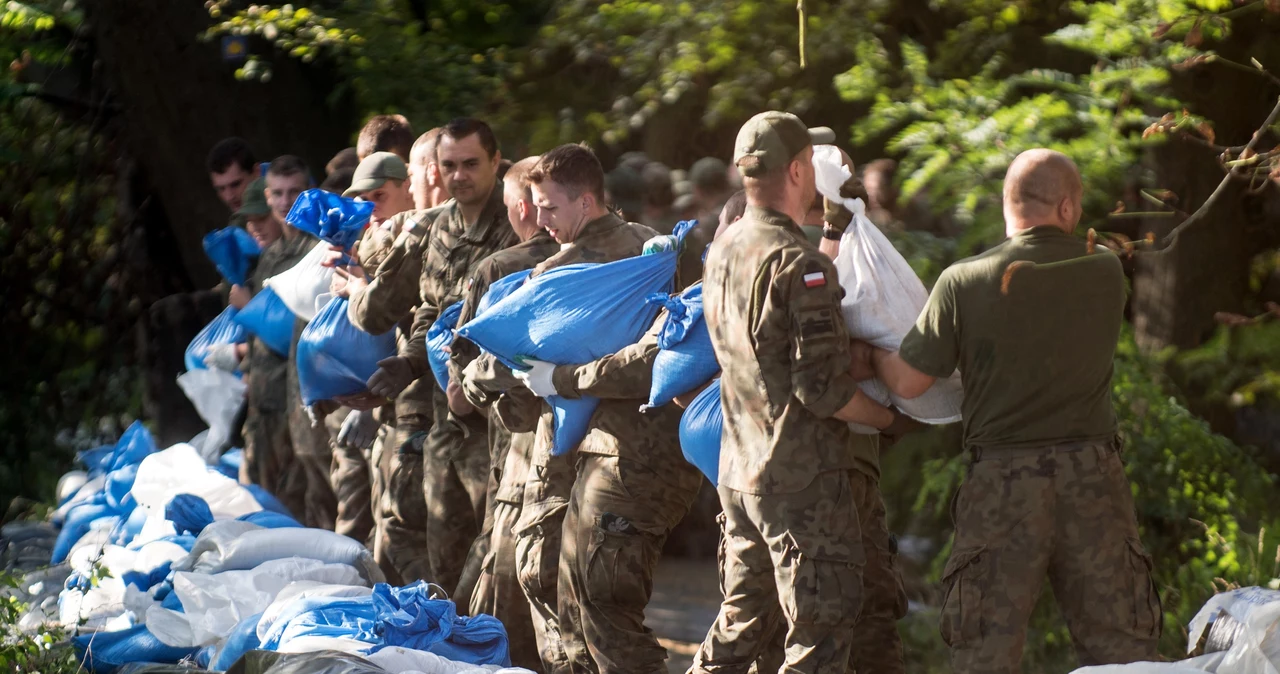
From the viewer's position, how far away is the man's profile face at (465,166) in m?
6.20

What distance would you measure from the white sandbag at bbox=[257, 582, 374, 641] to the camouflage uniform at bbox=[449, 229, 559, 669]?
44 centimetres

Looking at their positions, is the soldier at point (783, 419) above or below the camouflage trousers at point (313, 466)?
above

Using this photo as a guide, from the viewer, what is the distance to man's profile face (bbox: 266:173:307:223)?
7.86m

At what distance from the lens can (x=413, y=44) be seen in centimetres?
973

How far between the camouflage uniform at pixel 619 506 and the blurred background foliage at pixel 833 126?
166cm

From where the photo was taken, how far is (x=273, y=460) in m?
7.98

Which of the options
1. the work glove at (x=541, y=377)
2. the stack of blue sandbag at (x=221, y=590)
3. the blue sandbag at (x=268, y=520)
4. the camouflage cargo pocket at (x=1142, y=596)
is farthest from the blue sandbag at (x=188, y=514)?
the camouflage cargo pocket at (x=1142, y=596)

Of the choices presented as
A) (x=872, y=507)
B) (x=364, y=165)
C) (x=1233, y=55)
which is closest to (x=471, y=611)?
(x=872, y=507)

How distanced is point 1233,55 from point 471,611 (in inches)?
172

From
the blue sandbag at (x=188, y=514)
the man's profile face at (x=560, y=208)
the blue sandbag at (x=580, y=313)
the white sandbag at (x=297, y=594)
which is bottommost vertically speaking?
the blue sandbag at (x=188, y=514)

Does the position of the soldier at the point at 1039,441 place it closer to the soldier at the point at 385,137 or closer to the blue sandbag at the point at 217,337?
the soldier at the point at 385,137

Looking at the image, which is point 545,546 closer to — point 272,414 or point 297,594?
point 297,594

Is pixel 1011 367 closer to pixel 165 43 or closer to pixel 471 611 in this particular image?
pixel 471 611

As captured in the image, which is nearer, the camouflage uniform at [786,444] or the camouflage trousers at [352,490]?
the camouflage uniform at [786,444]
